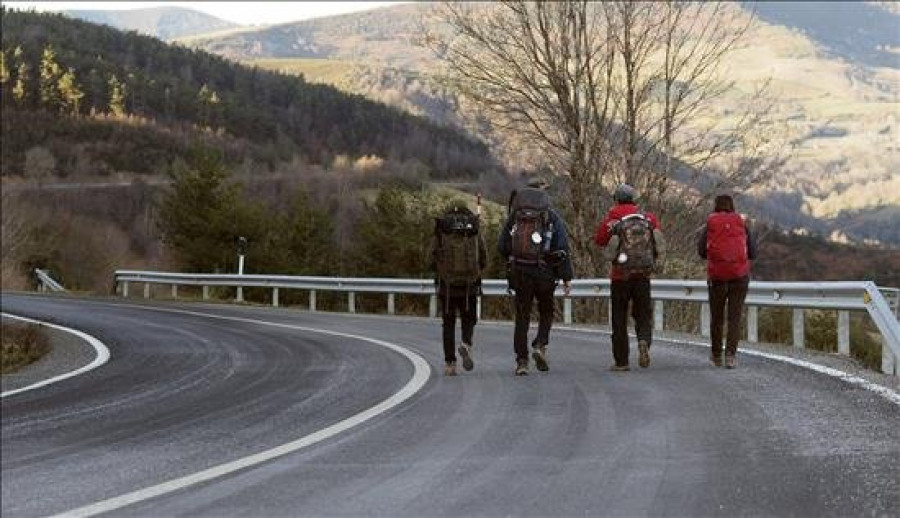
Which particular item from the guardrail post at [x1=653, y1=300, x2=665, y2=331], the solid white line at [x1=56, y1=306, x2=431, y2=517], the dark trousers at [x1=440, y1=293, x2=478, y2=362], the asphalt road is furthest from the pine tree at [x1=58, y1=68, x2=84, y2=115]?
the solid white line at [x1=56, y1=306, x2=431, y2=517]

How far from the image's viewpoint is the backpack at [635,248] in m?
10.1

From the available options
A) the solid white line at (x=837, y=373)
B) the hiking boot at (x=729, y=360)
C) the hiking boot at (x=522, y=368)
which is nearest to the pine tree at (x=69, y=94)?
the solid white line at (x=837, y=373)

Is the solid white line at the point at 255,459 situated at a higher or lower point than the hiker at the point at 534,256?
lower

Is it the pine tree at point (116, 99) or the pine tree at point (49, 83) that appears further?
the pine tree at point (116, 99)

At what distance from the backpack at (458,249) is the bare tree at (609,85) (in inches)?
461

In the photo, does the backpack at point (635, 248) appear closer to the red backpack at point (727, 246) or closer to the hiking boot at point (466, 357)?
the red backpack at point (727, 246)

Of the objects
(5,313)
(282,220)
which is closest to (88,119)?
(282,220)

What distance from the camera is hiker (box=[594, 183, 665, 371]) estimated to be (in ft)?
33.2

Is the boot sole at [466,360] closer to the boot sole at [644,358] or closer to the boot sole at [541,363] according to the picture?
the boot sole at [541,363]

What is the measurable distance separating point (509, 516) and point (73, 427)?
12.7 feet

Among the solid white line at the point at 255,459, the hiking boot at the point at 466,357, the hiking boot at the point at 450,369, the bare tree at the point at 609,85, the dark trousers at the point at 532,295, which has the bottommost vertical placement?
the solid white line at the point at 255,459

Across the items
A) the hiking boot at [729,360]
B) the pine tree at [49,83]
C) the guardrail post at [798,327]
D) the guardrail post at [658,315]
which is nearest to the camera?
the hiking boot at [729,360]

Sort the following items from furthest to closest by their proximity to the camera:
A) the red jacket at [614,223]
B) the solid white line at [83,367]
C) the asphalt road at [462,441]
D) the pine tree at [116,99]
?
the pine tree at [116,99]
the red jacket at [614,223]
the solid white line at [83,367]
the asphalt road at [462,441]

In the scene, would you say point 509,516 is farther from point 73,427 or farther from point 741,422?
point 73,427
